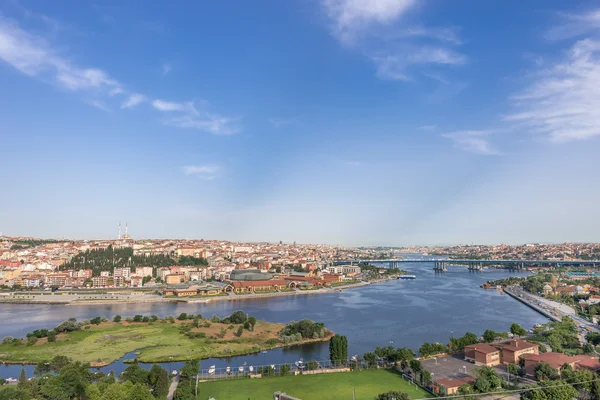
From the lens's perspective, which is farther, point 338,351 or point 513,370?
point 338,351

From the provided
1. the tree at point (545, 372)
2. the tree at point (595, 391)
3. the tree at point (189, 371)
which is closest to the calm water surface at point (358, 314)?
the tree at point (189, 371)

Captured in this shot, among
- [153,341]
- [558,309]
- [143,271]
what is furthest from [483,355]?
[143,271]

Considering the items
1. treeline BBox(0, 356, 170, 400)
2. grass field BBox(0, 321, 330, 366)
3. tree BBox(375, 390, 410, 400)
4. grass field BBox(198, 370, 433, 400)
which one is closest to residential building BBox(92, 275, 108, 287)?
grass field BBox(0, 321, 330, 366)

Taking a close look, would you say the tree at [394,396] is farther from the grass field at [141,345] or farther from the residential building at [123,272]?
the residential building at [123,272]

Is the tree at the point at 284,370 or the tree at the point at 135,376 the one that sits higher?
the tree at the point at 135,376

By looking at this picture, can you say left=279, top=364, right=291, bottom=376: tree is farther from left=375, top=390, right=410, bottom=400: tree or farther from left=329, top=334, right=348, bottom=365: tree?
left=375, top=390, right=410, bottom=400: tree

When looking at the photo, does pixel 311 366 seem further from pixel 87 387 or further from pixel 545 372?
pixel 545 372

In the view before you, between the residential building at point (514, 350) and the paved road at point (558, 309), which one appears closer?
the residential building at point (514, 350)
